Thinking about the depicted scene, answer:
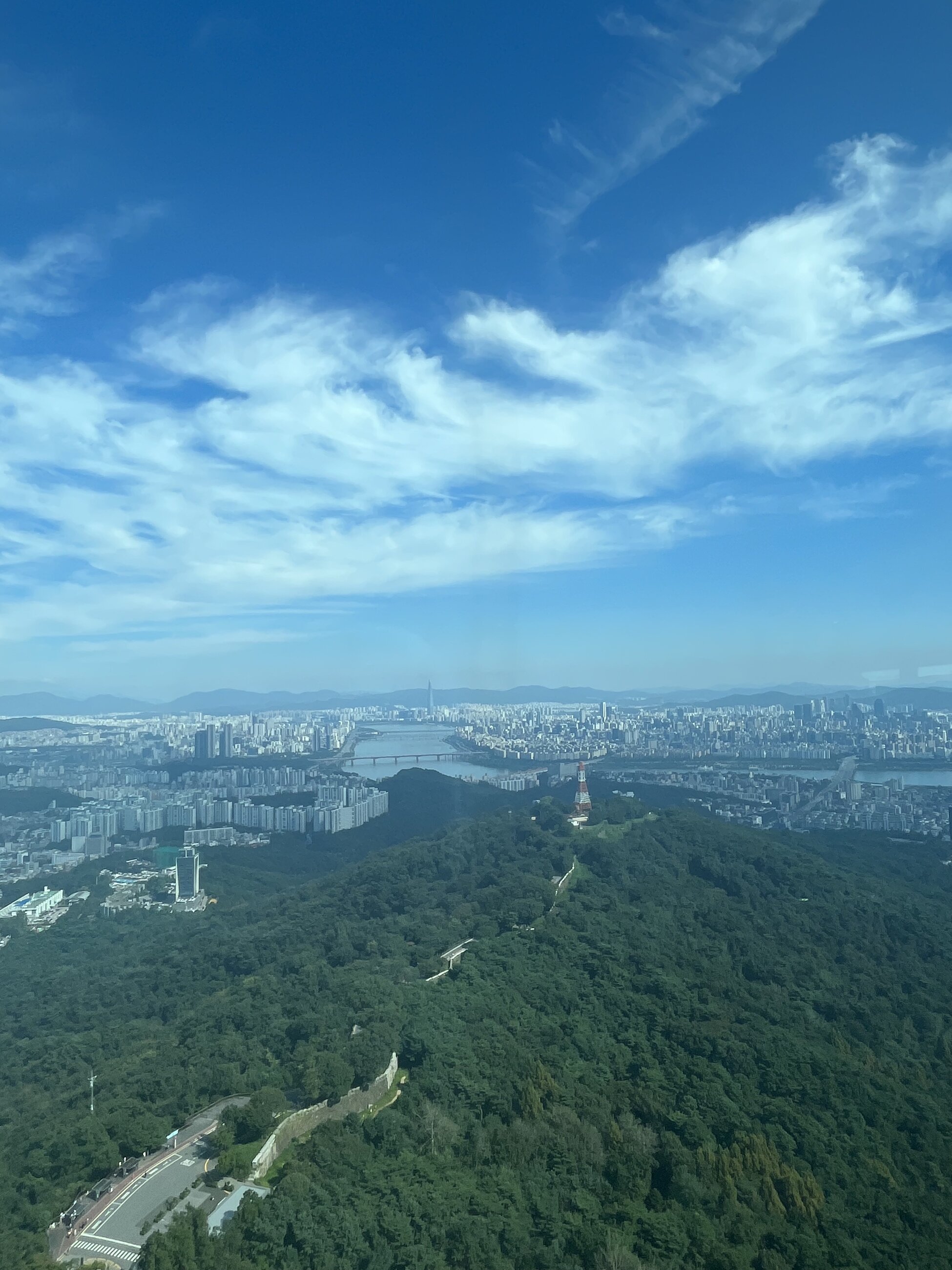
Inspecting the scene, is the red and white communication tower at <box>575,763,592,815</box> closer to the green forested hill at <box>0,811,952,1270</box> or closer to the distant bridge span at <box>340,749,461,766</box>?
the green forested hill at <box>0,811,952,1270</box>

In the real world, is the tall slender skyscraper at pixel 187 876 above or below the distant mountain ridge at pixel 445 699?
below

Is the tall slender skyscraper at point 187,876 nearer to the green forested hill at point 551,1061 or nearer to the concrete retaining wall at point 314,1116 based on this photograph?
the green forested hill at point 551,1061

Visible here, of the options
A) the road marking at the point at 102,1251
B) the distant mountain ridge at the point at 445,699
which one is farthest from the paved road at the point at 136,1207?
the distant mountain ridge at the point at 445,699

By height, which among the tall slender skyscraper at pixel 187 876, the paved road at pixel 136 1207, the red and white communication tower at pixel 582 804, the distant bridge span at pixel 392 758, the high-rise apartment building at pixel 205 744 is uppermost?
the high-rise apartment building at pixel 205 744

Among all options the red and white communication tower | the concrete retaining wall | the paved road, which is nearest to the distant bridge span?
the red and white communication tower

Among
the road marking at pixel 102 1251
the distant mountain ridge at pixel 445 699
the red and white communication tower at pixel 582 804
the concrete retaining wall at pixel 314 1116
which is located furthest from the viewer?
the distant mountain ridge at pixel 445 699

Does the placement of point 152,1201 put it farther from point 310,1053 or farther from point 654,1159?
point 654,1159

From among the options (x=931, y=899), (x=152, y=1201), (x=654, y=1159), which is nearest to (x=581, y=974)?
(x=654, y=1159)
